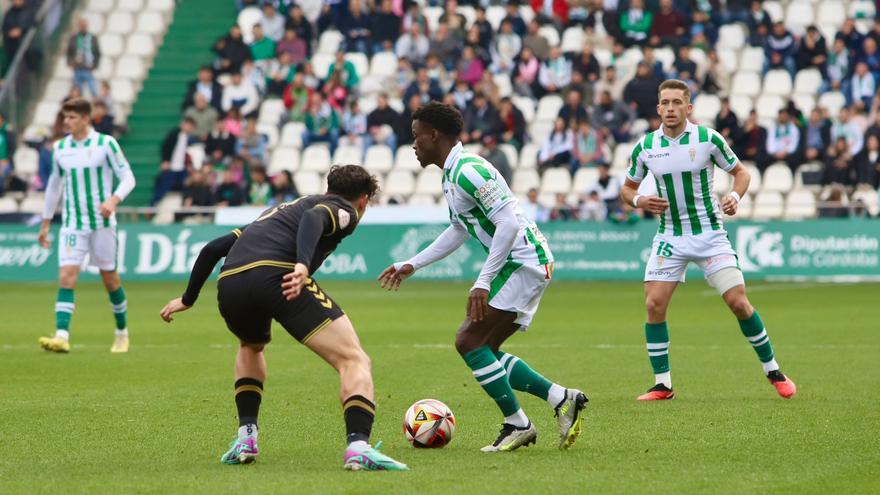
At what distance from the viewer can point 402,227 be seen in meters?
25.2

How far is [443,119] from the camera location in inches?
318

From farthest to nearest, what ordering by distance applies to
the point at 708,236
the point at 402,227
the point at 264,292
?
the point at 402,227 < the point at 708,236 < the point at 264,292

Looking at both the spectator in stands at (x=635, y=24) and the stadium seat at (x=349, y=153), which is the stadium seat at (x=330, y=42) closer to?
the stadium seat at (x=349, y=153)

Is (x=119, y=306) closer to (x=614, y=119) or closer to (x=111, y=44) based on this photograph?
(x=614, y=119)

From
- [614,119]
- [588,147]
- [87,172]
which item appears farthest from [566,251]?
[87,172]

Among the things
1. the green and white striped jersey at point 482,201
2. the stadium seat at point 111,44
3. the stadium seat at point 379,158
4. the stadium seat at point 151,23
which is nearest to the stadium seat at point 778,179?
→ the stadium seat at point 379,158

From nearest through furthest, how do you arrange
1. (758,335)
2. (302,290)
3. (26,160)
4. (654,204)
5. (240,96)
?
(302,290)
(654,204)
(758,335)
(26,160)
(240,96)

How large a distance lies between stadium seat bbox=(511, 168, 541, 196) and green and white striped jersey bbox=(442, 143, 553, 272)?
19347 millimetres

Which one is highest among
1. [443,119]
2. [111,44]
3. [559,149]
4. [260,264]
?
[443,119]

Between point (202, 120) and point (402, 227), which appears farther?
point (202, 120)

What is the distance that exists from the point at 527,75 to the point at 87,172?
16564 millimetres

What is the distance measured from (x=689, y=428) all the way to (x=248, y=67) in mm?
23346

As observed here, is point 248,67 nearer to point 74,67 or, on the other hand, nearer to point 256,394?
point 74,67

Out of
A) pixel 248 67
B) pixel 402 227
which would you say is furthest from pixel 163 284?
pixel 248 67
